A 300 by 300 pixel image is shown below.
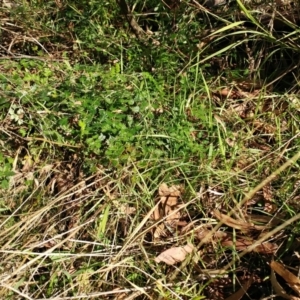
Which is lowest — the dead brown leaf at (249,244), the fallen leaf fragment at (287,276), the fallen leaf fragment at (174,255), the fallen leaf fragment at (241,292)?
the fallen leaf fragment at (174,255)

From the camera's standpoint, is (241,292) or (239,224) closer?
(241,292)

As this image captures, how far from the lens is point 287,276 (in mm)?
1877

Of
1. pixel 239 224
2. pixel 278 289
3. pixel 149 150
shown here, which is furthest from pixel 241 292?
pixel 149 150

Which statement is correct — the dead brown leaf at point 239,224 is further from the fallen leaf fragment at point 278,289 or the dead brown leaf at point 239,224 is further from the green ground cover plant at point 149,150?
the fallen leaf fragment at point 278,289

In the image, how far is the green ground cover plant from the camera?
78.4 inches

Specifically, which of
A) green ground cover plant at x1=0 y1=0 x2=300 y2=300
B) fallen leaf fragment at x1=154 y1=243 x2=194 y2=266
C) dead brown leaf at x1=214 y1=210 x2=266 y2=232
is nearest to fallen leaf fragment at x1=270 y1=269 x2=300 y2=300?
green ground cover plant at x1=0 y1=0 x2=300 y2=300

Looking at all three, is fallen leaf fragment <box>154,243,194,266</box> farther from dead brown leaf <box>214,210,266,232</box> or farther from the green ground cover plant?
dead brown leaf <box>214,210,266,232</box>

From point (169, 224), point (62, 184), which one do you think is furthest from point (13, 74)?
point (169, 224)

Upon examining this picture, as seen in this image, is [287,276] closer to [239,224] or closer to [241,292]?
[241,292]

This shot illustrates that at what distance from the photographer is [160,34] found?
281cm

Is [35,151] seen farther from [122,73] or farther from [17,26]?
[17,26]

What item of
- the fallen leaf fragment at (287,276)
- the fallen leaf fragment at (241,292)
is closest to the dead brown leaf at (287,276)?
the fallen leaf fragment at (287,276)

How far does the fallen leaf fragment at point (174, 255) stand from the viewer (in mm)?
2008

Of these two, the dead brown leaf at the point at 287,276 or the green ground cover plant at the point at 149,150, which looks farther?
the green ground cover plant at the point at 149,150
